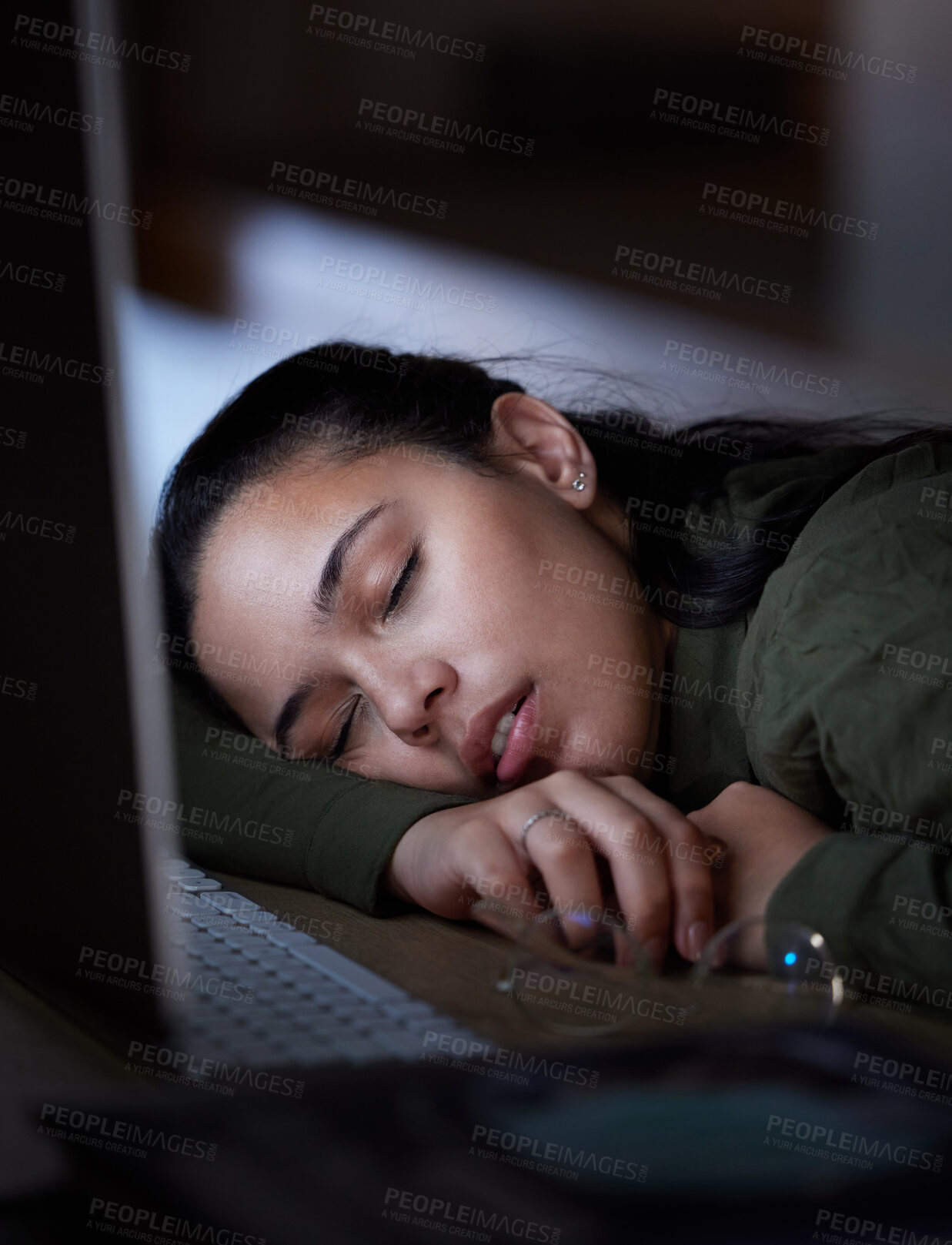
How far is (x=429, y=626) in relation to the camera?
78cm

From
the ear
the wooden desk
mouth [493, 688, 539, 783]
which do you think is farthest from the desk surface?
the ear

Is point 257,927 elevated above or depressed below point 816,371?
below

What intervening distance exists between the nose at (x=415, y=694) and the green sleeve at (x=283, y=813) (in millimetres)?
61

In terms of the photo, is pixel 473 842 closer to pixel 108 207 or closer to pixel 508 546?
pixel 508 546

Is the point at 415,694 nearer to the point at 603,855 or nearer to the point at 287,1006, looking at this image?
the point at 603,855

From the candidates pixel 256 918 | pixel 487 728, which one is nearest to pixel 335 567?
pixel 487 728

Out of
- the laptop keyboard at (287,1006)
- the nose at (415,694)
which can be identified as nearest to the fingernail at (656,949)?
the laptop keyboard at (287,1006)

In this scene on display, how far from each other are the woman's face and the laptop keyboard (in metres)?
0.23

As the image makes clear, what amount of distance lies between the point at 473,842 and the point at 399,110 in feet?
5.01

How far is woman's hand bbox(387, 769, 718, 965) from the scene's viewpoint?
596 mm

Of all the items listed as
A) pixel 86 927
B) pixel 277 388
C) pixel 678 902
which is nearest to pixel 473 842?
pixel 678 902

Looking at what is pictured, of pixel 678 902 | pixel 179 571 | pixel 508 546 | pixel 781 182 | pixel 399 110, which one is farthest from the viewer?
pixel 781 182

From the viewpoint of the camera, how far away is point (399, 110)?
1771 millimetres

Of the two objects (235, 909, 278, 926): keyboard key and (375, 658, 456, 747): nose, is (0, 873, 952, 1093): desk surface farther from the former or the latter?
(375, 658, 456, 747): nose
